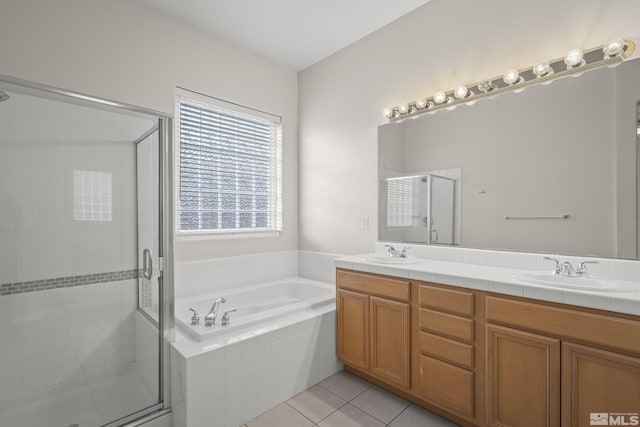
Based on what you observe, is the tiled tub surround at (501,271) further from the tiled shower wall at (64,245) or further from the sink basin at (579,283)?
the tiled shower wall at (64,245)

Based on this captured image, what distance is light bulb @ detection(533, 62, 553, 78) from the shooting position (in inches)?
70.4

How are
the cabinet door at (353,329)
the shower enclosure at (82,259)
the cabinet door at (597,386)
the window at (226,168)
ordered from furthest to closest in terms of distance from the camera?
1. the window at (226,168)
2. the cabinet door at (353,329)
3. the shower enclosure at (82,259)
4. the cabinet door at (597,386)

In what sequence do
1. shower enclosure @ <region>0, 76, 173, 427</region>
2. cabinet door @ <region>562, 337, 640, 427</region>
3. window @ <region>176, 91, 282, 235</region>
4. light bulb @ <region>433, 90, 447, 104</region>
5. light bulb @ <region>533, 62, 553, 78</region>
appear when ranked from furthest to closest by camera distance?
window @ <region>176, 91, 282, 235</region>
light bulb @ <region>433, 90, 447, 104</region>
light bulb @ <region>533, 62, 553, 78</region>
shower enclosure @ <region>0, 76, 173, 427</region>
cabinet door @ <region>562, 337, 640, 427</region>

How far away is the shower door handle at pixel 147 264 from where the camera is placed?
186cm

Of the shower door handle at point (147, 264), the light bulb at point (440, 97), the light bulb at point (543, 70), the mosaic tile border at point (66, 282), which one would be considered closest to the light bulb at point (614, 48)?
the light bulb at point (543, 70)

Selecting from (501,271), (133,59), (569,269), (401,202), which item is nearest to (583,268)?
(569,269)

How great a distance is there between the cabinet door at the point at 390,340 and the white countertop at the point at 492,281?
23 centimetres

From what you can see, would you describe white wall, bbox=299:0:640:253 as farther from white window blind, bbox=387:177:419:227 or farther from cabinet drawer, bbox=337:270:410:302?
cabinet drawer, bbox=337:270:410:302

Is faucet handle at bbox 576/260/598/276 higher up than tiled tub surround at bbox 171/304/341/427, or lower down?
higher up

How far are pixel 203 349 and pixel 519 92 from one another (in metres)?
2.47

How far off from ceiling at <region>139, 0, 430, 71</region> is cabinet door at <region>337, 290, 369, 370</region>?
225 cm

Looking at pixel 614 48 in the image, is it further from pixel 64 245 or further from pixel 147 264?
pixel 64 245

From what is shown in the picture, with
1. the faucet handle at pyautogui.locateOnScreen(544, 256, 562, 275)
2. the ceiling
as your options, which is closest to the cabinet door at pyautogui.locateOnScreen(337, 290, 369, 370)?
the faucet handle at pyautogui.locateOnScreen(544, 256, 562, 275)

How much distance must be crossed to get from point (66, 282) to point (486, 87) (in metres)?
2.86
